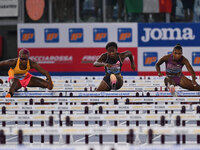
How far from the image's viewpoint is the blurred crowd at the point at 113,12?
21.9 metres

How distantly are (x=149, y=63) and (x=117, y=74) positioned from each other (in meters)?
7.21

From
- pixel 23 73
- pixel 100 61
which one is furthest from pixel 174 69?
pixel 23 73

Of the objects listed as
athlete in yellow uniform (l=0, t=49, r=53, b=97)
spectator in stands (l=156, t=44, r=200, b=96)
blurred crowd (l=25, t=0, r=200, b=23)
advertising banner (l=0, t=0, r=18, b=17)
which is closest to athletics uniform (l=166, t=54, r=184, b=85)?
spectator in stands (l=156, t=44, r=200, b=96)

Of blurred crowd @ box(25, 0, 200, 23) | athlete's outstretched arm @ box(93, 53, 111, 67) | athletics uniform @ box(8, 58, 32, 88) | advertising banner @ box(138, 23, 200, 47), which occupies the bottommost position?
athletics uniform @ box(8, 58, 32, 88)

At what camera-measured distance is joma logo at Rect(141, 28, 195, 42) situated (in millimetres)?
20234

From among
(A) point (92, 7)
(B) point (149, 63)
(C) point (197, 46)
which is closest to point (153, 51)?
(B) point (149, 63)

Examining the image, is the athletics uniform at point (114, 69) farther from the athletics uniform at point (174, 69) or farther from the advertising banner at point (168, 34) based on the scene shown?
the advertising banner at point (168, 34)

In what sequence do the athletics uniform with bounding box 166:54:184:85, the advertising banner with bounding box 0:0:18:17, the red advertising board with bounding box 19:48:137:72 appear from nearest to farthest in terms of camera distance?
the athletics uniform with bounding box 166:54:184:85 < the red advertising board with bounding box 19:48:137:72 < the advertising banner with bounding box 0:0:18:17

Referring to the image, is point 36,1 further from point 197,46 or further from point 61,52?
point 197,46

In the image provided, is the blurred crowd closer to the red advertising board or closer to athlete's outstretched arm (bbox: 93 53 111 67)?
the red advertising board

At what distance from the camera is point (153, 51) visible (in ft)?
66.2

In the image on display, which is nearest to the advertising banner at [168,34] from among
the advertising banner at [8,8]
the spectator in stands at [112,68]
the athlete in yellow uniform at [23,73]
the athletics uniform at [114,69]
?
the advertising banner at [8,8]

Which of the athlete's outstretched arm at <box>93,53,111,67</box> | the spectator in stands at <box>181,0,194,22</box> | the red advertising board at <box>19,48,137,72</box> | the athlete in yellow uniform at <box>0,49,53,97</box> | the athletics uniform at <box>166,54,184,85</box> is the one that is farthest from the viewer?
the spectator in stands at <box>181,0,194,22</box>

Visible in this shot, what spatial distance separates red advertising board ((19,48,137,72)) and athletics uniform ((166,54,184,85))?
7.44m
